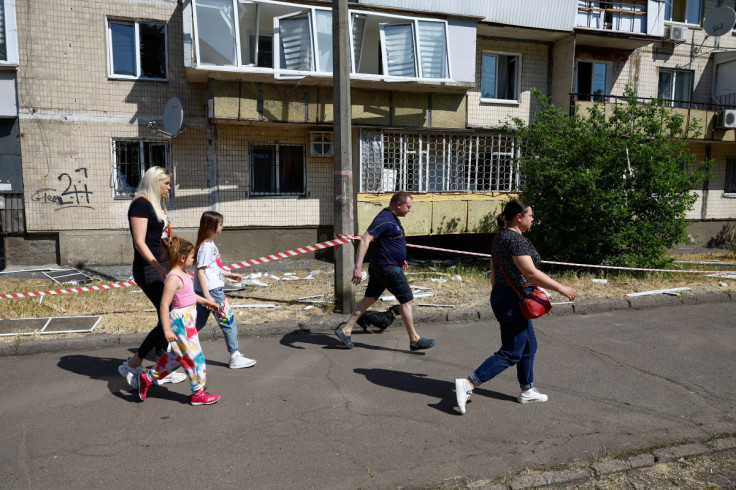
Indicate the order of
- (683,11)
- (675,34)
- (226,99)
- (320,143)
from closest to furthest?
(226,99), (320,143), (675,34), (683,11)

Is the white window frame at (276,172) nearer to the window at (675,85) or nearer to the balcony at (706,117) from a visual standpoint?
the balcony at (706,117)

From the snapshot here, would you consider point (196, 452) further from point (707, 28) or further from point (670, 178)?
point (707, 28)

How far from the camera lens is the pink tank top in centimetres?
427

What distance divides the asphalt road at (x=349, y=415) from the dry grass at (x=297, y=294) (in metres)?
1.15

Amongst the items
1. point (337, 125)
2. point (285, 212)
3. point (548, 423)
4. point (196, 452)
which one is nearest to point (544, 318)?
point (548, 423)

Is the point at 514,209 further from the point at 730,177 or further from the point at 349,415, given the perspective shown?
the point at 730,177

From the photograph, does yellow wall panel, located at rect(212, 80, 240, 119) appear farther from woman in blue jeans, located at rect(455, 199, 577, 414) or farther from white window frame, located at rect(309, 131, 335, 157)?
woman in blue jeans, located at rect(455, 199, 577, 414)

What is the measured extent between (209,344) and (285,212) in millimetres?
6761

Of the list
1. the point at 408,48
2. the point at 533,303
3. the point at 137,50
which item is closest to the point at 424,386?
the point at 533,303

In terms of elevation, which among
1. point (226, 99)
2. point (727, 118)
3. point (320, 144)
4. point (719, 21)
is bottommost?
point (320, 144)

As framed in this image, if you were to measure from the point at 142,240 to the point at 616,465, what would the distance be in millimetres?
4067

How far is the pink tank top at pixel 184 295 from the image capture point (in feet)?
14.0

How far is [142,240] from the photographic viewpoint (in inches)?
177

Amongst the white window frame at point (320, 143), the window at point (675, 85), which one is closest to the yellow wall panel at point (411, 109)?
the white window frame at point (320, 143)
